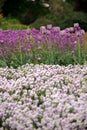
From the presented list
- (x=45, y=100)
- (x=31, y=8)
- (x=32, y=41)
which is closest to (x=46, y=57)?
(x=32, y=41)

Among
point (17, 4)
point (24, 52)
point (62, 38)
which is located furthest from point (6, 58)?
point (17, 4)

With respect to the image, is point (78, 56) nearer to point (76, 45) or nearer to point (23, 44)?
point (76, 45)

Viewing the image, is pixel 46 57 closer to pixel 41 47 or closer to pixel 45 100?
pixel 41 47

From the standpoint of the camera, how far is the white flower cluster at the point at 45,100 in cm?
466

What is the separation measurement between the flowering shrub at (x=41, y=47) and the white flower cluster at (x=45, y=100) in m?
1.66

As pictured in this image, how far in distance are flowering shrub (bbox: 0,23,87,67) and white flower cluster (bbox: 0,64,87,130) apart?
166 centimetres

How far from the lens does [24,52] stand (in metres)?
A: 9.78

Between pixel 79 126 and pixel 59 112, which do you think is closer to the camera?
pixel 79 126

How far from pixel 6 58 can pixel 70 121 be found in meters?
5.32

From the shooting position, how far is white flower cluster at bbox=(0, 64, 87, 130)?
4.66 meters

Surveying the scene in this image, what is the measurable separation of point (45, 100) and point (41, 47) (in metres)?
4.28

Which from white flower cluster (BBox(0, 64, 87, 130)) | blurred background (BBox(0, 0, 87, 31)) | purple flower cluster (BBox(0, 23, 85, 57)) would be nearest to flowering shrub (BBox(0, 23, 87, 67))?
purple flower cluster (BBox(0, 23, 85, 57))

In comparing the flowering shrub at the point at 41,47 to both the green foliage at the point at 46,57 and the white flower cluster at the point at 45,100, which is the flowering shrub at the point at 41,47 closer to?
the green foliage at the point at 46,57

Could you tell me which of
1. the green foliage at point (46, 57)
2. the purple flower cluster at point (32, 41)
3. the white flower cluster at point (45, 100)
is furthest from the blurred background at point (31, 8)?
the white flower cluster at point (45, 100)
